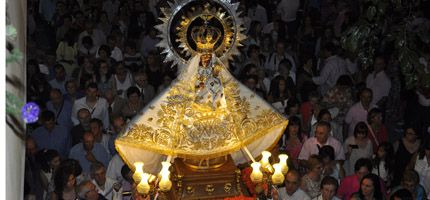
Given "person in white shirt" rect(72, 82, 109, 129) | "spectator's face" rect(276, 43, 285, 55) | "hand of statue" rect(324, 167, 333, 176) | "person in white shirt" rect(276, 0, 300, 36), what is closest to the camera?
"hand of statue" rect(324, 167, 333, 176)

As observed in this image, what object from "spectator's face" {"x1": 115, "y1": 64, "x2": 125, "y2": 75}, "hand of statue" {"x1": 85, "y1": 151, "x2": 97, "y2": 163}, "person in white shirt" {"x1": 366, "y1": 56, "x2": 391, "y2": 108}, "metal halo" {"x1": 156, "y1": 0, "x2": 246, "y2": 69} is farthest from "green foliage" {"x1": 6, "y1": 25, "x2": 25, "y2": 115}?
"person in white shirt" {"x1": 366, "y1": 56, "x2": 391, "y2": 108}

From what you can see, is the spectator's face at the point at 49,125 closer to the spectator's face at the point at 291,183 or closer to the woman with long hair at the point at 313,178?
the spectator's face at the point at 291,183

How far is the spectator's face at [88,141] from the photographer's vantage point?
910 cm

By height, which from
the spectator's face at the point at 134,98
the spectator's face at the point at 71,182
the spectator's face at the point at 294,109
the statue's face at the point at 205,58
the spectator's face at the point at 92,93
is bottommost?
the spectator's face at the point at 71,182

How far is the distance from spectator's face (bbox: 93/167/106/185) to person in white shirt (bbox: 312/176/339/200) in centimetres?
296

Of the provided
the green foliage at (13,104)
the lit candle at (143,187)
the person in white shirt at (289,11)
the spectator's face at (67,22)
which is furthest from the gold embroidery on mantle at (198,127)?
the person in white shirt at (289,11)

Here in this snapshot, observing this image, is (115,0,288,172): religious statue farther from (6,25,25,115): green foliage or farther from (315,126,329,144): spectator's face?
(6,25,25,115): green foliage

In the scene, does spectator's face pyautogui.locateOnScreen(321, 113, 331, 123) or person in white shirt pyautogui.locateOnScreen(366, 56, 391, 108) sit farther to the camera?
person in white shirt pyautogui.locateOnScreen(366, 56, 391, 108)

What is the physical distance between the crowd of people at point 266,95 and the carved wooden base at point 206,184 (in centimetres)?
70

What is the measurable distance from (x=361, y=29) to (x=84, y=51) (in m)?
8.10

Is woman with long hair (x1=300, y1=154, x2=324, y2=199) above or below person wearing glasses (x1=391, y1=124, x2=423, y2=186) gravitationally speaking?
below

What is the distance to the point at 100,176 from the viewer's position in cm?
836

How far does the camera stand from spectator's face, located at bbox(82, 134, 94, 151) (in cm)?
910

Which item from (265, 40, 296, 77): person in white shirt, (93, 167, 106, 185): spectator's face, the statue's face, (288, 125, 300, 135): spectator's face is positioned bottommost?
(93, 167, 106, 185): spectator's face
